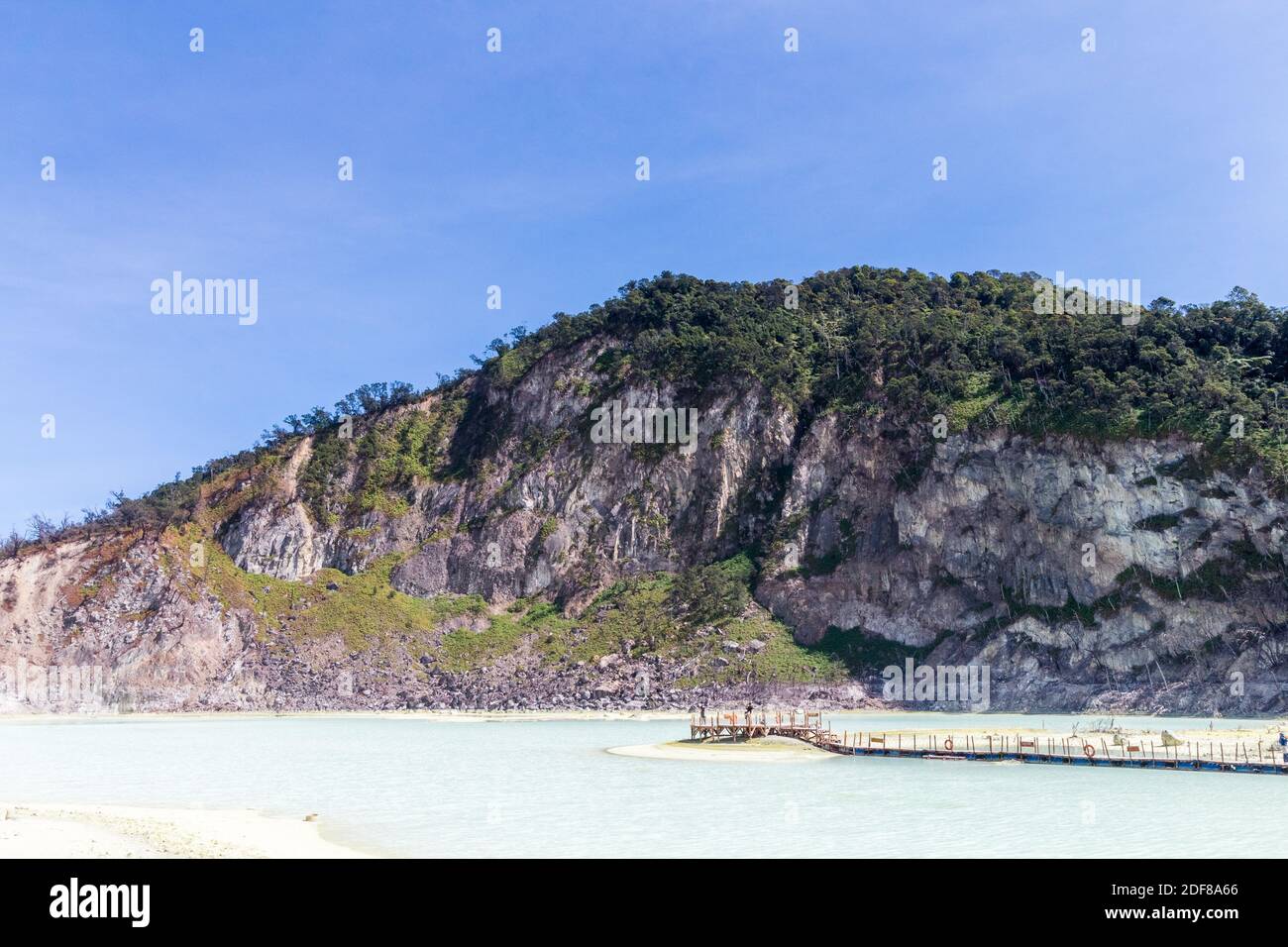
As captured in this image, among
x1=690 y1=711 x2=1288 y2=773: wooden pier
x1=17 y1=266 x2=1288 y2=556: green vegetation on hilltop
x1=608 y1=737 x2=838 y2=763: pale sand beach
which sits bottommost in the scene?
x1=608 y1=737 x2=838 y2=763: pale sand beach

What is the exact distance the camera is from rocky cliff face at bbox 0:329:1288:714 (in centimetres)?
7919

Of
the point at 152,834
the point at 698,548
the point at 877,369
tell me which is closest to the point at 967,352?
the point at 877,369

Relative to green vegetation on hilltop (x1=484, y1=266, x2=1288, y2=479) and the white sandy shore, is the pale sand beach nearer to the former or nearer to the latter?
the white sandy shore

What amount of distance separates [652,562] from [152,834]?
8225 centimetres

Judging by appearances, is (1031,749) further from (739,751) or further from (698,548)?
(698,548)

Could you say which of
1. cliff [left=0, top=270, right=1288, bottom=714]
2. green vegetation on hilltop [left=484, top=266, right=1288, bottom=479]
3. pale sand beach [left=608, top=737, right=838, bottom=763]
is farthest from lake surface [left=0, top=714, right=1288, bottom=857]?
green vegetation on hilltop [left=484, top=266, right=1288, bottom=479]

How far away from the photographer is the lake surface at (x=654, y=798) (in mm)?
26984

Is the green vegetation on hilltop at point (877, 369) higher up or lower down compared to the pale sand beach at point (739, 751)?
higher up

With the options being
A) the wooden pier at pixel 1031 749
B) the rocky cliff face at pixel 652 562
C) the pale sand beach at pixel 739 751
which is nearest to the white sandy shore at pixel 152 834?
the pale sand beach at pixel 739 751

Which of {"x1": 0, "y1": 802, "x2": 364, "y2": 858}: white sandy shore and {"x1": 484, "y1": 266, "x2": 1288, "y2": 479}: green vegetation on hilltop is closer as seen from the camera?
{"x1": 0, "y1": 802, "x2": 364, "y2": 858}: white sandy shore

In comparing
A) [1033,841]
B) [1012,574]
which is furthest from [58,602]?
[1033,841]

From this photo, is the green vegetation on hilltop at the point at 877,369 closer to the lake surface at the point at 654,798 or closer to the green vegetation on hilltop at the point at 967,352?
the green vegetation on hilltop at the point at 967,352

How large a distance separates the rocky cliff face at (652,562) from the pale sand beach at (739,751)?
33127 millimetres

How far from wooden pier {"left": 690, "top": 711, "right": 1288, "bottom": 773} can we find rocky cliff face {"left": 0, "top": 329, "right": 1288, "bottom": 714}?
27.8m
